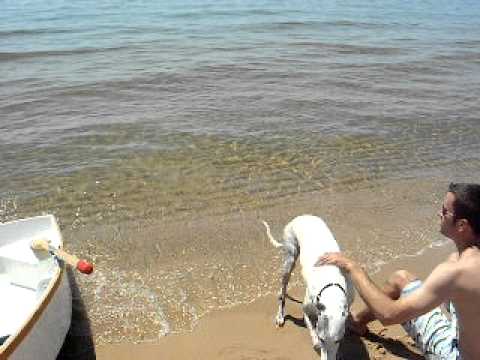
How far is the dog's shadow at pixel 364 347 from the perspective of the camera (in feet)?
18.0

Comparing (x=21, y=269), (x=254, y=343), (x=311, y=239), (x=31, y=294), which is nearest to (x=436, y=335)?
(x=311, y=239)

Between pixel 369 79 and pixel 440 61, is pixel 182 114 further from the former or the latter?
pixel 440 61

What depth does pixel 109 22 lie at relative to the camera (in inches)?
1035

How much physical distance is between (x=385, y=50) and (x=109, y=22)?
12454 mm

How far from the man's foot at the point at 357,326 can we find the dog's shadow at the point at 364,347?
41 millimetres

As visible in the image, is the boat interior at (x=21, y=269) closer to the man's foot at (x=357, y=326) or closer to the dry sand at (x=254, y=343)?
the dry sand at (x=254, y=343)

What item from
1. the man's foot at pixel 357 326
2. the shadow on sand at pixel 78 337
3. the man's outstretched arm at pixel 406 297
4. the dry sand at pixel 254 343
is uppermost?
the man's outstretched arm at pixel 406 297

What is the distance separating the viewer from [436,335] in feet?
15.2

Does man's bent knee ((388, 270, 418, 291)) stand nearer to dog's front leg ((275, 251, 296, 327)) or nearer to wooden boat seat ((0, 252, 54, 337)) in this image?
dog's front leg ((275, 251, 296, 327))

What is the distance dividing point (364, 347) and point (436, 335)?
1072mm

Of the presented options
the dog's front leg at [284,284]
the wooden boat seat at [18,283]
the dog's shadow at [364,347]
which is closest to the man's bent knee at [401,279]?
the dog's shadow at [364,347]

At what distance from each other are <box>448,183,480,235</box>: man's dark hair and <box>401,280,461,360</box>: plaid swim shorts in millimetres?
873

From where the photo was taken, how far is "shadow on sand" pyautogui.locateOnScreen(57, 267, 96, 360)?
5660mm

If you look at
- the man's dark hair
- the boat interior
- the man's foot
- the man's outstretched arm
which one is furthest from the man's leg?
the boat interior
